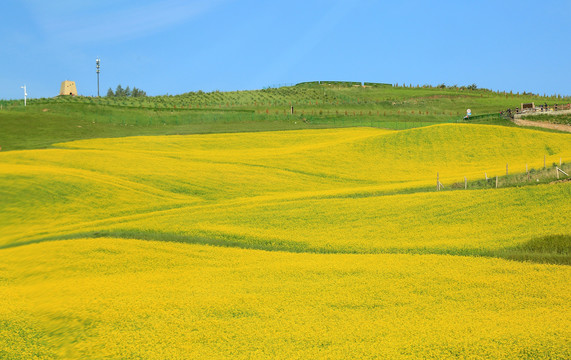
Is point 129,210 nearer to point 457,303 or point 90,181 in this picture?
point 90,181

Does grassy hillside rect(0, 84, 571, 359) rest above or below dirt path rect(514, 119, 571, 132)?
below

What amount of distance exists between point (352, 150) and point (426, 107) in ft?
207

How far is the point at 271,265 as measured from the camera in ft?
71.7

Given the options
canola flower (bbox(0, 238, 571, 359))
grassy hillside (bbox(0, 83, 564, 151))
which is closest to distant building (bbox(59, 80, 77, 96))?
grassy hillside (bbox(0, 83, 564, 151))

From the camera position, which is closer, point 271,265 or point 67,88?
point 271,265

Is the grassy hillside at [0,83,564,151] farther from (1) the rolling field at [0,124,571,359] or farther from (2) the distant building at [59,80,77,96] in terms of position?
(1) the rolling field at [0,124,571,359]

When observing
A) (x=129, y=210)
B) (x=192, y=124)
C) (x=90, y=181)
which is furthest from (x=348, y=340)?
(x=192, y=124)

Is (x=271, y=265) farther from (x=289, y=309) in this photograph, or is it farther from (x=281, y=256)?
(x=289, y=309)

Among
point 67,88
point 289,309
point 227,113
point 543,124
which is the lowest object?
point 289,309

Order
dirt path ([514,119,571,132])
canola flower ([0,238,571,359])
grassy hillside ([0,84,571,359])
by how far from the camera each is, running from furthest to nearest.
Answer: dirt path ([514,119,571,132]) < grassy hillside ([0,84,571,359]) < canola flower ([0,238,571,359])

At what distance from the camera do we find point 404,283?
17953mm

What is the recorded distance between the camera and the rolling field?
1387cm

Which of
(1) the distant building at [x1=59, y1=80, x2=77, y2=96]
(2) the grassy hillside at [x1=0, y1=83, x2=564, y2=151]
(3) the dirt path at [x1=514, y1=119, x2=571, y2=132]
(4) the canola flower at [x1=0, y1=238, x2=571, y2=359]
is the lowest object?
(4) the canola flower at [x1=0, y1=238, x2=571, y2=359]

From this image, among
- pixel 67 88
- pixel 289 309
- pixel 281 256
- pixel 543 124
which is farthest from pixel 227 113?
pixel 289 309
